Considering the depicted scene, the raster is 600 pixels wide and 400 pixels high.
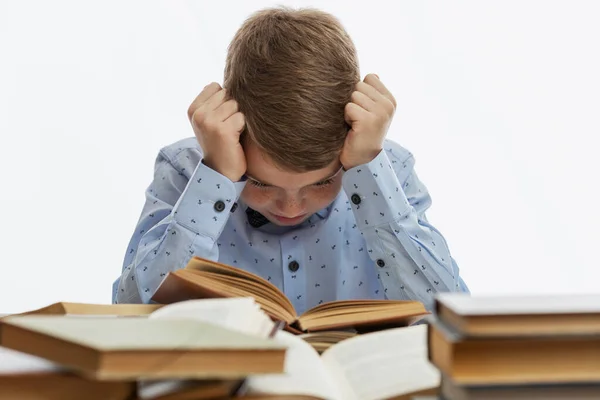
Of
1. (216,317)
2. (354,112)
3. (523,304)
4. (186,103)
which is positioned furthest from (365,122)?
(186,103)

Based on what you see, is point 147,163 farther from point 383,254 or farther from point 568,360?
point 568,360

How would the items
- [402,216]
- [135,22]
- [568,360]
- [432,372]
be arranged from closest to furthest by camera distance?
[568,360], [432,372], [402,216], [135,22]

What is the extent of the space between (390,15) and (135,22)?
3.12 ft

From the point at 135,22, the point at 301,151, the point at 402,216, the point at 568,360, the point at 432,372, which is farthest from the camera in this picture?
the point at 135,22

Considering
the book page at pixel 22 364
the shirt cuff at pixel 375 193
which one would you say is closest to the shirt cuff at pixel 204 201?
the shirt cuff at pixel 375 193

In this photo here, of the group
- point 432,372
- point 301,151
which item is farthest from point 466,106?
point 432,372

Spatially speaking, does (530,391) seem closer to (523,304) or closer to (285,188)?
(523,304)

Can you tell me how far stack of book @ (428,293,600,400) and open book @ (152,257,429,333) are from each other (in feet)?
1.49

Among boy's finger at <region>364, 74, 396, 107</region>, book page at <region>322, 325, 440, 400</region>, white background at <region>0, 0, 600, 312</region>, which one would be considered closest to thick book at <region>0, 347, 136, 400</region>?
book page at <region>322, 325, 440, 400</region>

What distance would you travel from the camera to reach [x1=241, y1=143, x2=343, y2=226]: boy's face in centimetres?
146

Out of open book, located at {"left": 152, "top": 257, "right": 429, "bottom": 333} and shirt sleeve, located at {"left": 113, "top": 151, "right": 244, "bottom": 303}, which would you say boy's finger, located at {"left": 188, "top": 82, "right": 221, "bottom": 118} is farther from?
open book, located at {"left": 152, "top": 257, "right": 429, "bottom": 333}

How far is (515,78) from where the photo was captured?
3.00m

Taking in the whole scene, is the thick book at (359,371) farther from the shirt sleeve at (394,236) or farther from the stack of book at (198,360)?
the shirt sleeve at (394,236)

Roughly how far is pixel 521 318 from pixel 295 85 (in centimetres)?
86
